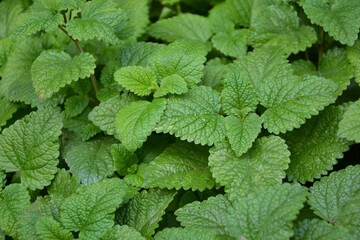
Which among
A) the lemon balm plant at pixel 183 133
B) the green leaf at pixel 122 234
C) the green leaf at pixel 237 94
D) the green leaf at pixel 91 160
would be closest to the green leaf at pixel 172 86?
the lemon balm plant at pixel 183 133

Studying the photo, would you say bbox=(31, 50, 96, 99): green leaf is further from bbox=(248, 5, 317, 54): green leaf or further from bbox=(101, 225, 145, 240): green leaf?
bbox=(248, 5, 317, 54): green leaf

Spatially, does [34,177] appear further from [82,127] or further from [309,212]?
[309,212]

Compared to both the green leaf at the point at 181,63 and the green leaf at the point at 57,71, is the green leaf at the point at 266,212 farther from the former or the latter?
the green leaf at the point at 57,71

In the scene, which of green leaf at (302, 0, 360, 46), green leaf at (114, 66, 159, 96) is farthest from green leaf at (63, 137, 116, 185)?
green leaf at (302, 0, 360, 46)

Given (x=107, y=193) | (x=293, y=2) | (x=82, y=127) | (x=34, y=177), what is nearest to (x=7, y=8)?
(x=82, y=127)

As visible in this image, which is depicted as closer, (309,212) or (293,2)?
(309,212)

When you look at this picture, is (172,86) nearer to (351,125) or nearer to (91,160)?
(91,160)

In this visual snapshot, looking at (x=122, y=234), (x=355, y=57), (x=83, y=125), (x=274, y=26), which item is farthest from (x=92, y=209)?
(x=355, y=57)
